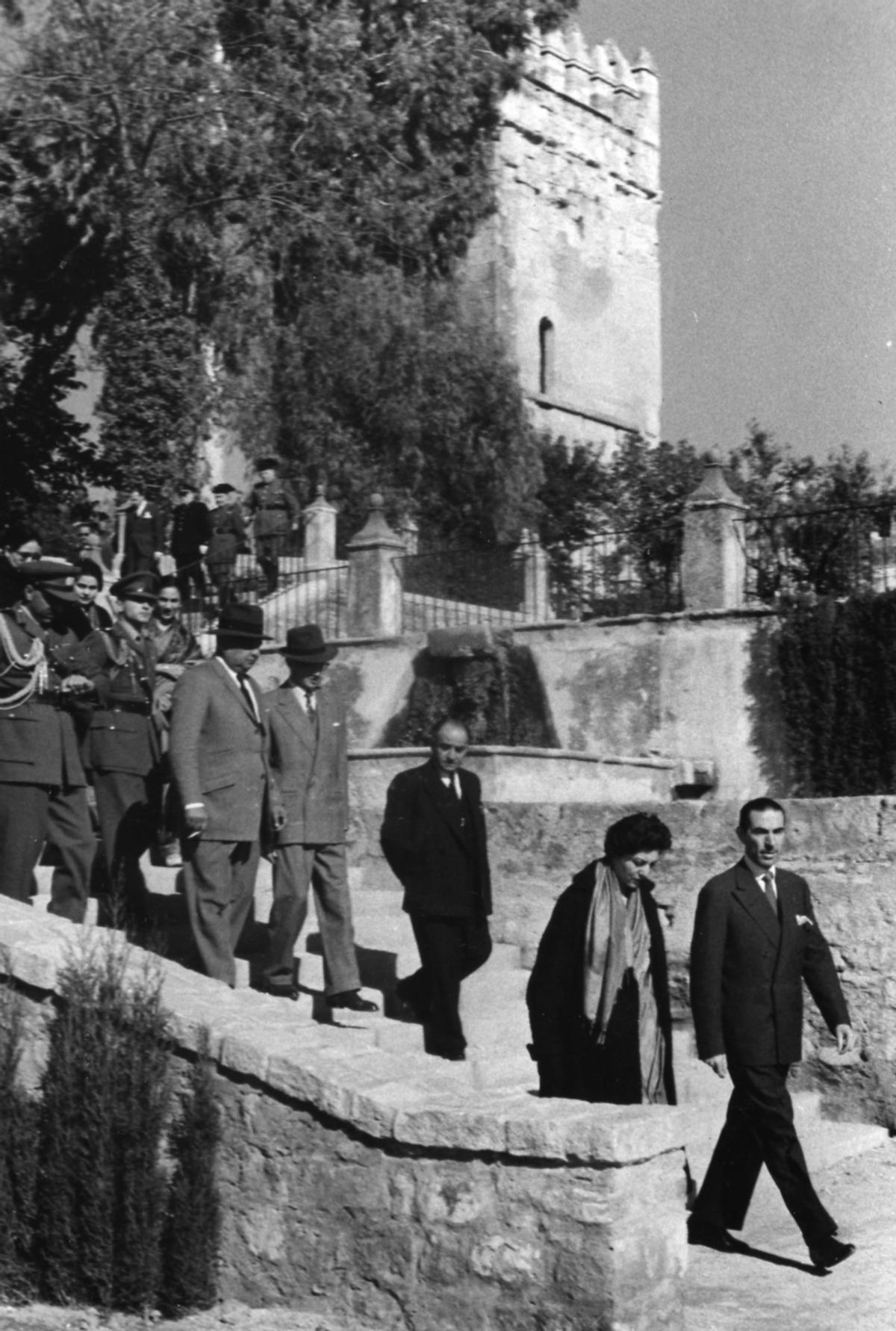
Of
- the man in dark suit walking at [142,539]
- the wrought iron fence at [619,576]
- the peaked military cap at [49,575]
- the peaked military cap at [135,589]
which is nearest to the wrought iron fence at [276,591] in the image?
the man in dark suit walking at [142,539]

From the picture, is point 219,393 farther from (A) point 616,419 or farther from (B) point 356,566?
(A) point 616,419

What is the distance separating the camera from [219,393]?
83.2 feet

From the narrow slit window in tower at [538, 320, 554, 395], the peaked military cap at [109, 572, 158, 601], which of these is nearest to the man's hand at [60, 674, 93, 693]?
the peaked military cap at [109, 572, 158, 601]

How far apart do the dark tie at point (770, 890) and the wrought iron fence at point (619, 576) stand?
10768mm

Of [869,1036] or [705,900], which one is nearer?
[705,900]

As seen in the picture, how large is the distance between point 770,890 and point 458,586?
12938 millimetres

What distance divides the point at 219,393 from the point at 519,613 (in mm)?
8078

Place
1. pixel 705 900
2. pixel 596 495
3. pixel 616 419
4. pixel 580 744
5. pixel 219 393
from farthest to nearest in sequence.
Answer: pixel 616 419 < pixel 596 495 < pixel 219 393 < pixel 580 744 < pixel 705 900

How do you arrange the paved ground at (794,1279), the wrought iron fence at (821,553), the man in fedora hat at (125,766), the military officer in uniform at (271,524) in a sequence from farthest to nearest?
1. the military officer in uniform at (271,524)
2. the wrought iron fence at (821,553)
3. the man in fedora hat at (125,766)
4. the paved ground at (794,1279)

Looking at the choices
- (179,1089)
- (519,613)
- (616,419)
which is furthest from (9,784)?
(616,419)

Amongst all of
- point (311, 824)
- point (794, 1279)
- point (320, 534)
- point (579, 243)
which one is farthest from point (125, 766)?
point (579, 243)

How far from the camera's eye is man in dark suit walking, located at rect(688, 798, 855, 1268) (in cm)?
655

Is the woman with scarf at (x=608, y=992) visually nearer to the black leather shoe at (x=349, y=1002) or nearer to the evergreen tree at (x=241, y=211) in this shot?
the black leather shoe at (x=349, y=1002)

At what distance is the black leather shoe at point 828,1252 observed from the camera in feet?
20.9
